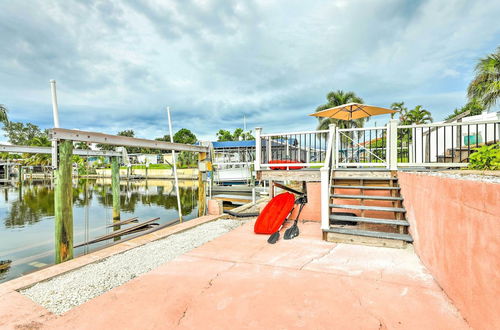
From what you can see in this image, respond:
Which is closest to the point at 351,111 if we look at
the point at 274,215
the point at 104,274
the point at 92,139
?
the point at 274,215

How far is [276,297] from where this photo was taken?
9.22 ft

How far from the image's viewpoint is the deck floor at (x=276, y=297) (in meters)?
2.39

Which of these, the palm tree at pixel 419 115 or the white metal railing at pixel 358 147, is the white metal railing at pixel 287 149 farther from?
the palm tree at pixel 419 115

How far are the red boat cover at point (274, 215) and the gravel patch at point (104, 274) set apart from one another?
Result: 108 cm

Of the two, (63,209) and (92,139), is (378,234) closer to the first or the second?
(63,209)

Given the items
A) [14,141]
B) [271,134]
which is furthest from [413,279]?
[14,141]

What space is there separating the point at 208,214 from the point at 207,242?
3.38 m

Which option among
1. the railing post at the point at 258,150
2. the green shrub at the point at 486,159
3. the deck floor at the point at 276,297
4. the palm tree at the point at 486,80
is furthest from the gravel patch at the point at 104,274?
the palm tree at the point at 486,80

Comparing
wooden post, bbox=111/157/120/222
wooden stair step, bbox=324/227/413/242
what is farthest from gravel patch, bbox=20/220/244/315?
wooden post, bbox=111/157/120/222

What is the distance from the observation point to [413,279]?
10.4 feet

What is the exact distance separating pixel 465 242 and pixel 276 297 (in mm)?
1887

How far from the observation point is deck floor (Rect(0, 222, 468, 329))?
2387 millimetres

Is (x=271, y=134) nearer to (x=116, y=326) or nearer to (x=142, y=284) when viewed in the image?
(x=142, y=284)

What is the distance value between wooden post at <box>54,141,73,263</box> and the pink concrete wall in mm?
5815
